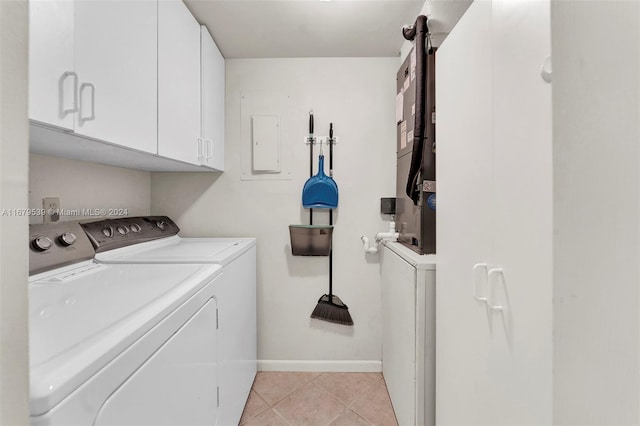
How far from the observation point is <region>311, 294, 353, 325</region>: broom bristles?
2016 mm

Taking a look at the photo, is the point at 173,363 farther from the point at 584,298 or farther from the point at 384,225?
the point at 384,225

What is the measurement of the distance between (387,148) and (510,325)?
1554mm

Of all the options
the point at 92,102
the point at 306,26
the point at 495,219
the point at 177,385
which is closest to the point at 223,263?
the point at 177,385

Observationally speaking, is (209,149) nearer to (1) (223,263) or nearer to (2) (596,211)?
(1) (223,263)

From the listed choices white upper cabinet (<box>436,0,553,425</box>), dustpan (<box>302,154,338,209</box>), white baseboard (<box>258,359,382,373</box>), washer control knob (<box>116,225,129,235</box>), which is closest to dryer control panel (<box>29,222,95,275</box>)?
washer control knob (<box>116,225,129,235</box>)

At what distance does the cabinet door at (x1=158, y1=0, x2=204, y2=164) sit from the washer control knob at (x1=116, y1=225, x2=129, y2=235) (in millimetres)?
526

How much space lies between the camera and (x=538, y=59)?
1.94 feet

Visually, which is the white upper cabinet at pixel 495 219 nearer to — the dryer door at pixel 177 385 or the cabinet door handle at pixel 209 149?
the dryer door at pixel 177 385

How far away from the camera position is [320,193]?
1.94 m

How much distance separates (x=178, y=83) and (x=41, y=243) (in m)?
0.96

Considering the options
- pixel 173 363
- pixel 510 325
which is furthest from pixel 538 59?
pixel 173 363

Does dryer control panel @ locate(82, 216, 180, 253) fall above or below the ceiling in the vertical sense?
below

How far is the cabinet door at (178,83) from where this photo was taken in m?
1.28

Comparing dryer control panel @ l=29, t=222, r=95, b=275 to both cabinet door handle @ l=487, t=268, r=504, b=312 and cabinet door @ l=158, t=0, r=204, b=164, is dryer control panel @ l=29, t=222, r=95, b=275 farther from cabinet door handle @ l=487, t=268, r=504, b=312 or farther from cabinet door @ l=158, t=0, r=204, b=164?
cabinet door handle @ l=487, t=268, r=504, b=312
